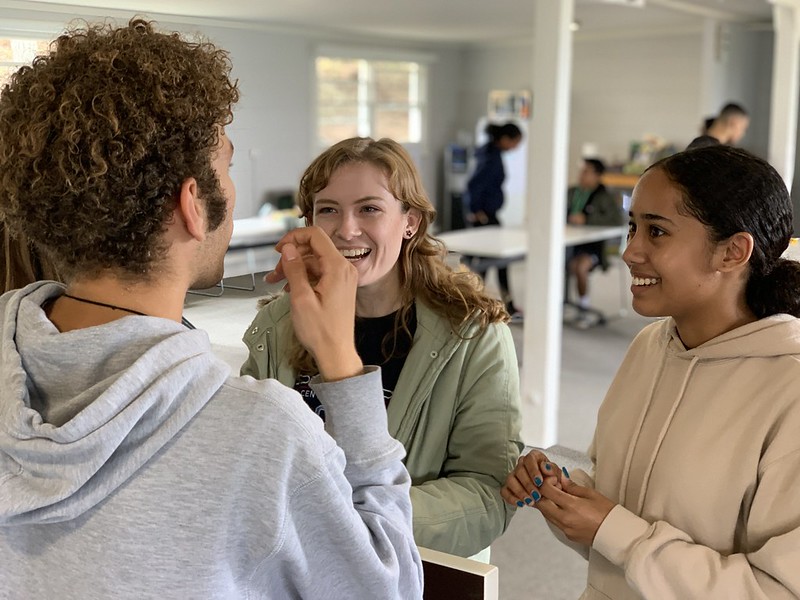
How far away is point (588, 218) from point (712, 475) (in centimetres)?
535

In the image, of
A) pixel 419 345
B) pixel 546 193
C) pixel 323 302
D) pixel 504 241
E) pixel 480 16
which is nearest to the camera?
pixel 323 302

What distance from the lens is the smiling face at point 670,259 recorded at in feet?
3.38

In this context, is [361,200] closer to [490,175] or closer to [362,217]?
[362,217]

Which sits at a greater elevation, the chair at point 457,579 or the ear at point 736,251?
the ear at point 736,251

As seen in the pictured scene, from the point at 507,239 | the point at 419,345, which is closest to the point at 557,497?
the point at 419,345

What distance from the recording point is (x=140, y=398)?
0.64m

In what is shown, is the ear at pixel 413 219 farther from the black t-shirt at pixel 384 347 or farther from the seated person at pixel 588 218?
the seated person at pixel 588 218

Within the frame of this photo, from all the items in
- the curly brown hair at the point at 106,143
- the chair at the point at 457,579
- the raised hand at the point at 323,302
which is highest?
the curly brown hair at the point at 106,143

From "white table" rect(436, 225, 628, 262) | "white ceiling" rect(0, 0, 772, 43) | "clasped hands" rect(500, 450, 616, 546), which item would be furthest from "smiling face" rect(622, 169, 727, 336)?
"white table" rect(436, 225, 628, 262)

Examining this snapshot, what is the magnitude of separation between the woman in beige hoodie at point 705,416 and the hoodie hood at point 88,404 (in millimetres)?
584

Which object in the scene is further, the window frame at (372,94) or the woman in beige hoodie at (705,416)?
the window frame at (372,94)

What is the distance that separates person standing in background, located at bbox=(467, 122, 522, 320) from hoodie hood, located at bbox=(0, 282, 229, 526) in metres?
5.92

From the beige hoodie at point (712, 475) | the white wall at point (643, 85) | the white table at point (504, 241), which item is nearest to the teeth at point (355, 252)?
the beige hoodie at point (712, 475)

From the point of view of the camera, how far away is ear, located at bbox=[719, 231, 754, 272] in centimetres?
101
